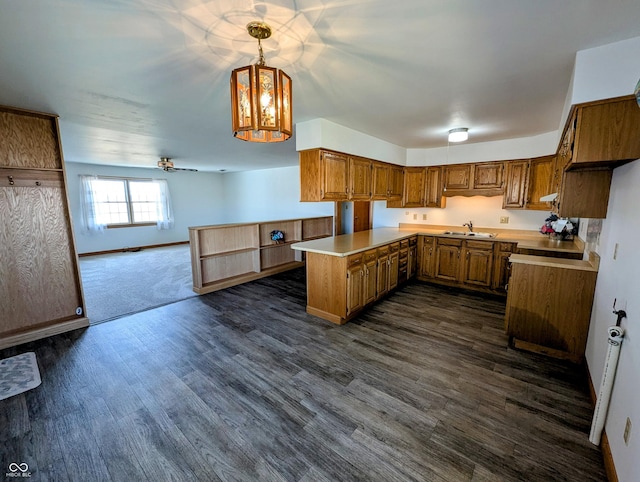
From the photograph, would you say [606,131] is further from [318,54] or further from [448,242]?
[448,242]

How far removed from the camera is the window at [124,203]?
7273 mm

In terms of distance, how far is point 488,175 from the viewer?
443 cm

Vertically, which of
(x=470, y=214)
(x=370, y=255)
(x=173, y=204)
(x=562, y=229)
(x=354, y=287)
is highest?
(x=173, y=204)

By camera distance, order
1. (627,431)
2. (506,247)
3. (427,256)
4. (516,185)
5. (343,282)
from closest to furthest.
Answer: (627,431), (343,282), (506,247), (516,185), (427,256)

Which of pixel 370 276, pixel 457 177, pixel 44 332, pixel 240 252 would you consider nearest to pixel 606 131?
pixel 370 276

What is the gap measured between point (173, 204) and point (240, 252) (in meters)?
5.32

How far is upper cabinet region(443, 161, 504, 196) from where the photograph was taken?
172 inches

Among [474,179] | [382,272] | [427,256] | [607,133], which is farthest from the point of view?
[427,256]

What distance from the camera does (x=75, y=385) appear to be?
227 centimetres

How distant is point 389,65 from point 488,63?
703mm

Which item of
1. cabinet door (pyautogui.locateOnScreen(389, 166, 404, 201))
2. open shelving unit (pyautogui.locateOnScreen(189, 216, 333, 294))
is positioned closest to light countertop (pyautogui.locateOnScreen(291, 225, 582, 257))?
cabinet door (pyautogui.locateOnScreen(389, 166, 404, 201))

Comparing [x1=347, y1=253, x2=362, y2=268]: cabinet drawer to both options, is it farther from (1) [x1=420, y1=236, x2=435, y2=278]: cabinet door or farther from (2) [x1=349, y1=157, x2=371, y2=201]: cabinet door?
(1) [x1=420, y1=236, x2=435, y2=278]: cabinet door

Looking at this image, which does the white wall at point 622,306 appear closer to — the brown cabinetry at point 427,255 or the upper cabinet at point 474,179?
the upper cabinet at point 474,179

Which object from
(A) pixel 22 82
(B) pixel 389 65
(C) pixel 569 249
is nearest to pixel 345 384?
(B) pixel 389 65
